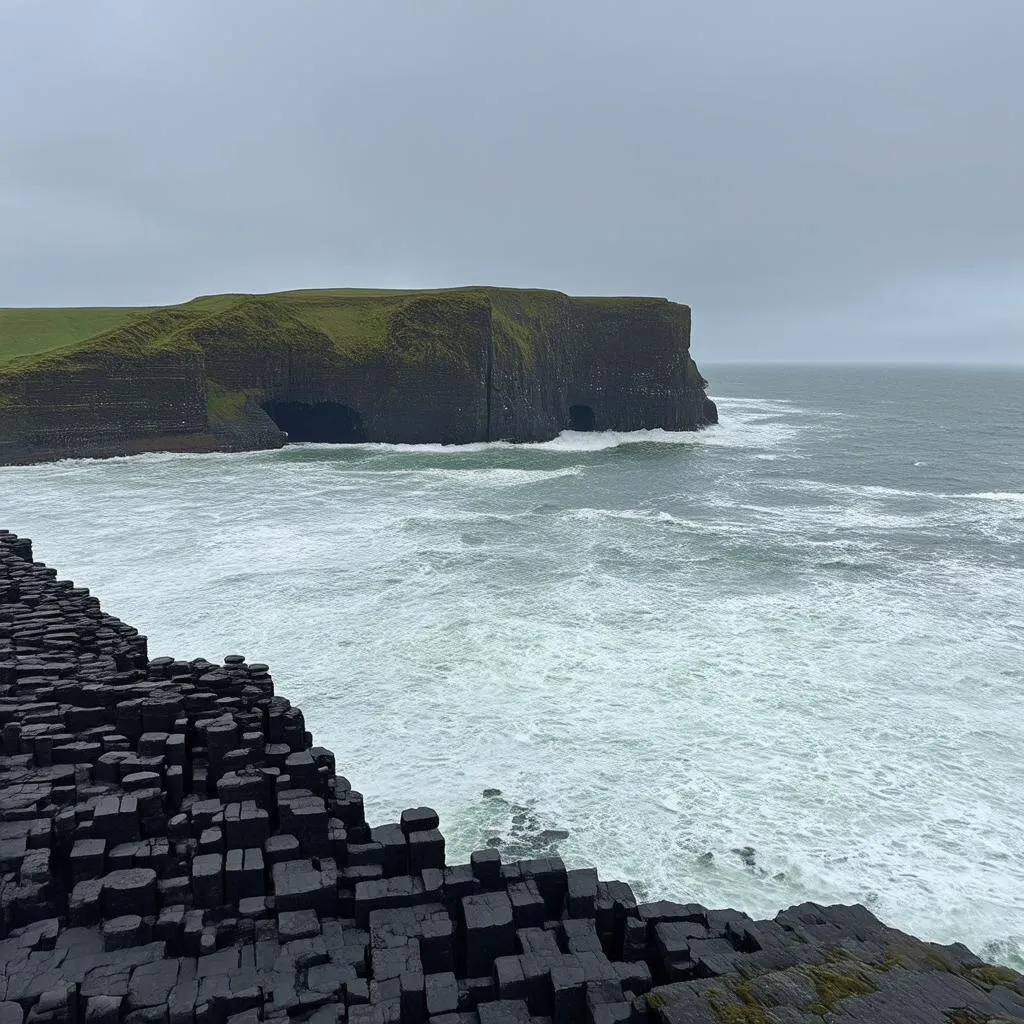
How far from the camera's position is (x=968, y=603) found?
2650 cm

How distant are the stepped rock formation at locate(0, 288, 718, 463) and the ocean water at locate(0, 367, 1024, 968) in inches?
388

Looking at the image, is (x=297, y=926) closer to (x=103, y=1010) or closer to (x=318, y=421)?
(x=103, y=1010)

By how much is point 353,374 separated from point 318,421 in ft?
20.3

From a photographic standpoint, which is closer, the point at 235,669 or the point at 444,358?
the point at 235,669

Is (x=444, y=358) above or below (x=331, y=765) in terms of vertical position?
above

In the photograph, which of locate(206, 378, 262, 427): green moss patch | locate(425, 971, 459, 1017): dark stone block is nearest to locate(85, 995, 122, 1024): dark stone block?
locate(425, 971, 459, 1017): dark stone block

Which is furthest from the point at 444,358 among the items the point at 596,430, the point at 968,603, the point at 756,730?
the point at 756,730

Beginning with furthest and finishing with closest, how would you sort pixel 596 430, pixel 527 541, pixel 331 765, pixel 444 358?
pixel 596 430 → pixel 444 358 → pixel 527 541 → pixel 331 765

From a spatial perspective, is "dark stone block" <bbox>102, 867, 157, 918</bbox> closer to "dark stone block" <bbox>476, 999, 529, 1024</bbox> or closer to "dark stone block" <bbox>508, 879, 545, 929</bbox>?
"dark stone block" <bbox>476, 999, 529, 1024</bbox>

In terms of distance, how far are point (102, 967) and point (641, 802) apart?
9302 millimetres

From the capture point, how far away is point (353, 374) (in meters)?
64.5

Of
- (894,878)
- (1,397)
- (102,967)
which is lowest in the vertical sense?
(894,878)

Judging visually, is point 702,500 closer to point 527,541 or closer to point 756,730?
point 527,541

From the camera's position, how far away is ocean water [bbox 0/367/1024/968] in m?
14.0
